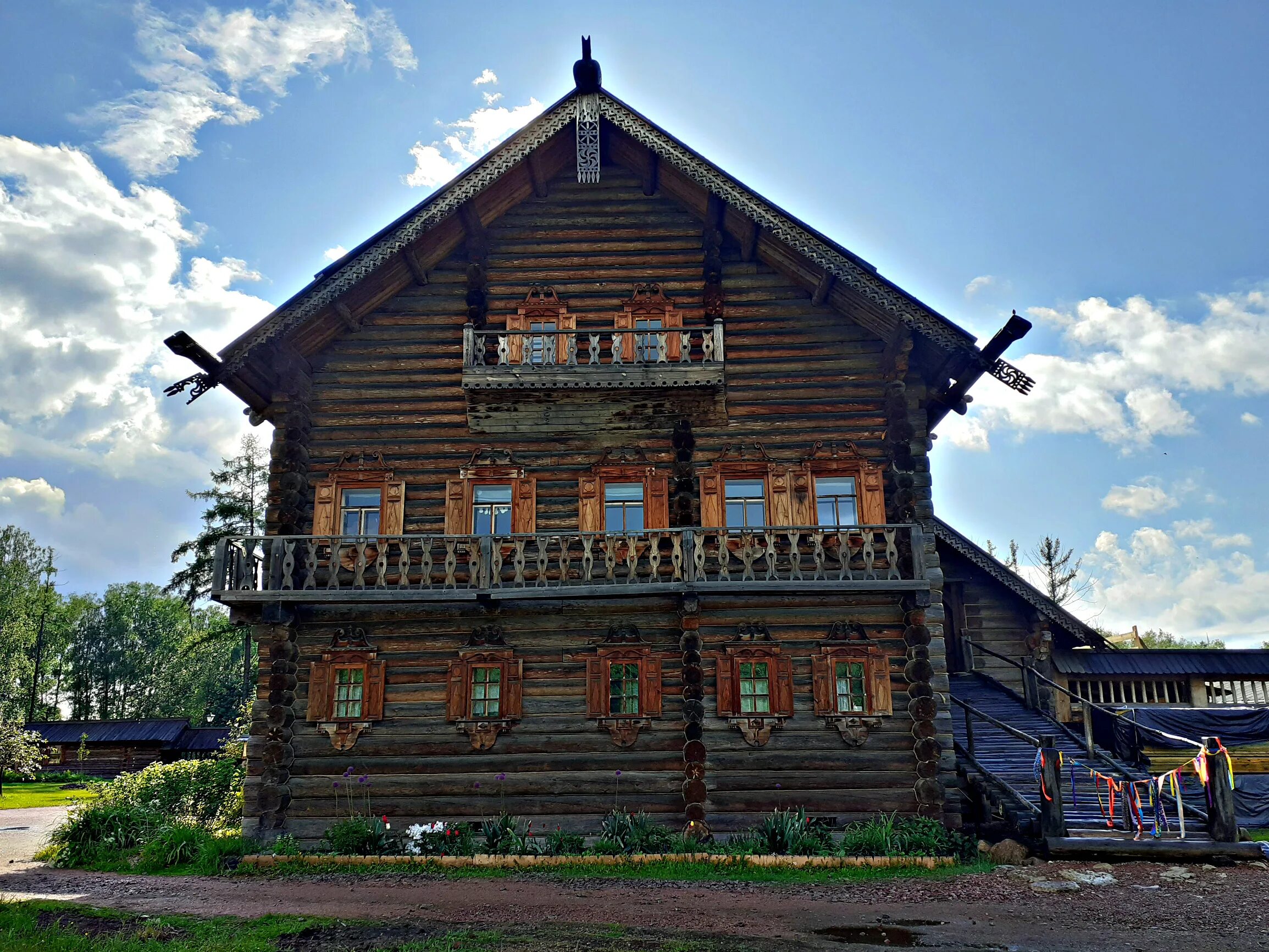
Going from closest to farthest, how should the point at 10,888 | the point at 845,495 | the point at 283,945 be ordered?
the point at 283,945, the point at 10,888, the point at 845,495

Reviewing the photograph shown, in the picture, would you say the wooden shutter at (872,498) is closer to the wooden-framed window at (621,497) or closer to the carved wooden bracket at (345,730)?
the wooden-framed window at (621,497)

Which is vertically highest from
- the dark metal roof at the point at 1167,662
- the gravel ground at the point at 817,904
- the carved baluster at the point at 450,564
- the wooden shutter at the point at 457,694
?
the carved baluster at the point at 450,564

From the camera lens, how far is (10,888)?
14.0m

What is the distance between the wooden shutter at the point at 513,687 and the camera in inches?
664

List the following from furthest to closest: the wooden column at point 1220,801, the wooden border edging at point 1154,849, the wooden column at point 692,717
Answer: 1. the wooden column at point 692,717
2. the wooden column at point 1220,801
3. the wooden border edging at point 1154,849

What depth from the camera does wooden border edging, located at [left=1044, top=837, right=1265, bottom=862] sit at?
13.6 metres

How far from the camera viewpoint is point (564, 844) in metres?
15.7

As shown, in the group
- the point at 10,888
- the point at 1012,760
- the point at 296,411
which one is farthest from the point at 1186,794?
the point at 10,888

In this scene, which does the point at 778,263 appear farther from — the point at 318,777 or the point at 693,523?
the point at 318,777

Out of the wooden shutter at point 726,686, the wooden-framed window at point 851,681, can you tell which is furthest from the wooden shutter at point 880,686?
the wooden shutter at point 726,686

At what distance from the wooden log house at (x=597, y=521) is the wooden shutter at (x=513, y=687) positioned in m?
0.04

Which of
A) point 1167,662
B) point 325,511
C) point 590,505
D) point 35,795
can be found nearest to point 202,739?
point 35,795

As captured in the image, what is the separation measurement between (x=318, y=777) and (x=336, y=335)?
889 centimetres

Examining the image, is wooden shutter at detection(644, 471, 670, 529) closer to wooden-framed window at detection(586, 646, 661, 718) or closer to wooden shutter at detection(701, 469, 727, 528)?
wooden shutter at detection(701, 469, 727, 528)
